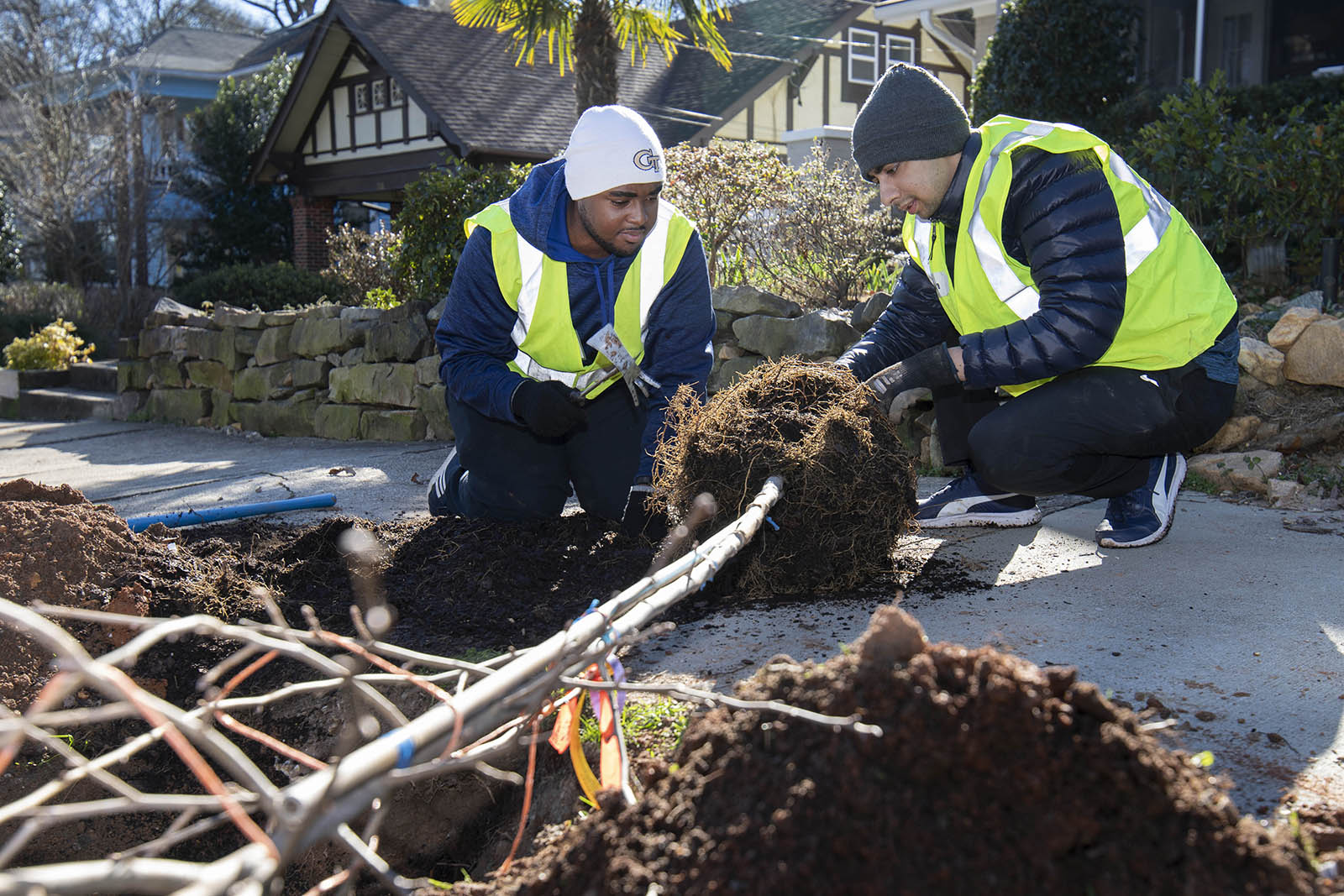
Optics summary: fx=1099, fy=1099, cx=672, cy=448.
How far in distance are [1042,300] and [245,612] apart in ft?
8.53

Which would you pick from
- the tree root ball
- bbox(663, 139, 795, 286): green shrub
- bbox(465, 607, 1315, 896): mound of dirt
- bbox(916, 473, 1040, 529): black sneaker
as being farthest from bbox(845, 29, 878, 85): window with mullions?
bbox(465, 607, 1315, 896): mound of dirt

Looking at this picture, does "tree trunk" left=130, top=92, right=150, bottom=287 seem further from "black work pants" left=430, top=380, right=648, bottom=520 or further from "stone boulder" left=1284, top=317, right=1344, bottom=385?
"stone boulder" left=1284, top=317, right=1344, bottom=385

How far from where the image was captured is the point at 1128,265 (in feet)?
11.1

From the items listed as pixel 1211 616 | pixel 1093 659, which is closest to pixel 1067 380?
pixel 1211 616

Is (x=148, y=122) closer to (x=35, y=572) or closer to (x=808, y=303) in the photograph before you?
(x=808, y=303)

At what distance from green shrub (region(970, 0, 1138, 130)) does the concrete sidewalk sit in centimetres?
635

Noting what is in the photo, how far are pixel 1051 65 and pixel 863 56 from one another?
523 inches

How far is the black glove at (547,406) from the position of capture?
3.72 metres

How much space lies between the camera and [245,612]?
327cm

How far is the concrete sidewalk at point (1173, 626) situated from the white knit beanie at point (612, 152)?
1.20 metres

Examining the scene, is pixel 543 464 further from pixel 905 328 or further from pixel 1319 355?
pixel 1319 355

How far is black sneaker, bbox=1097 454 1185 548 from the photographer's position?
3.73m

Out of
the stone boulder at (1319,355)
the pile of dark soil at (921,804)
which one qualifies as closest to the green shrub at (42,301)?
the stone boulder at (1319,355)

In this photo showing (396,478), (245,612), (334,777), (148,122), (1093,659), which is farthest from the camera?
(148,122)
